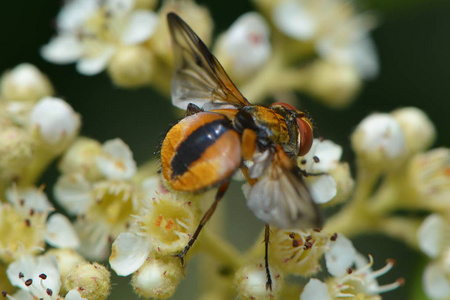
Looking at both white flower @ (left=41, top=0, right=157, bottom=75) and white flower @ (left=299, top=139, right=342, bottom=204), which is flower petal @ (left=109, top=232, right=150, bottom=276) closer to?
white flower @ (left=299, top=139, right=342, bottom=204)

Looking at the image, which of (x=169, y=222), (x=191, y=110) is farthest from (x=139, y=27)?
(x=169, y=222)

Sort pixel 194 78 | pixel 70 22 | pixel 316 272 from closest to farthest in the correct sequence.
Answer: pixel 316 272, pixel 194 78, pixel 70 22

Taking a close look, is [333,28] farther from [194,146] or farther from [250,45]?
[194,146]

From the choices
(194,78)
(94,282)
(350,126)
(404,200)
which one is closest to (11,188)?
(94,282)

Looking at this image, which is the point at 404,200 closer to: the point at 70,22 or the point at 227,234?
the point at 227,234

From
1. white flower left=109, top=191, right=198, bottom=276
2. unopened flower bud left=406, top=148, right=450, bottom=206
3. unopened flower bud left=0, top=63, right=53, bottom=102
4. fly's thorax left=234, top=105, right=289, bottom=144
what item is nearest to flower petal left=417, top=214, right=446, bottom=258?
unopened flower bud left=406, top=148, right=450, bottom=206

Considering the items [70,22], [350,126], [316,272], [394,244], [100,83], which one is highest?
[70,22]

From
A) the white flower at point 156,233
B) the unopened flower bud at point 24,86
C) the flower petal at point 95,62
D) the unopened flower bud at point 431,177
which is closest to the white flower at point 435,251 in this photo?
the unopened flower bud at point 431,177

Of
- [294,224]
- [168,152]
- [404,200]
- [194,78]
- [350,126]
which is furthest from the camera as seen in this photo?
[350,126]
